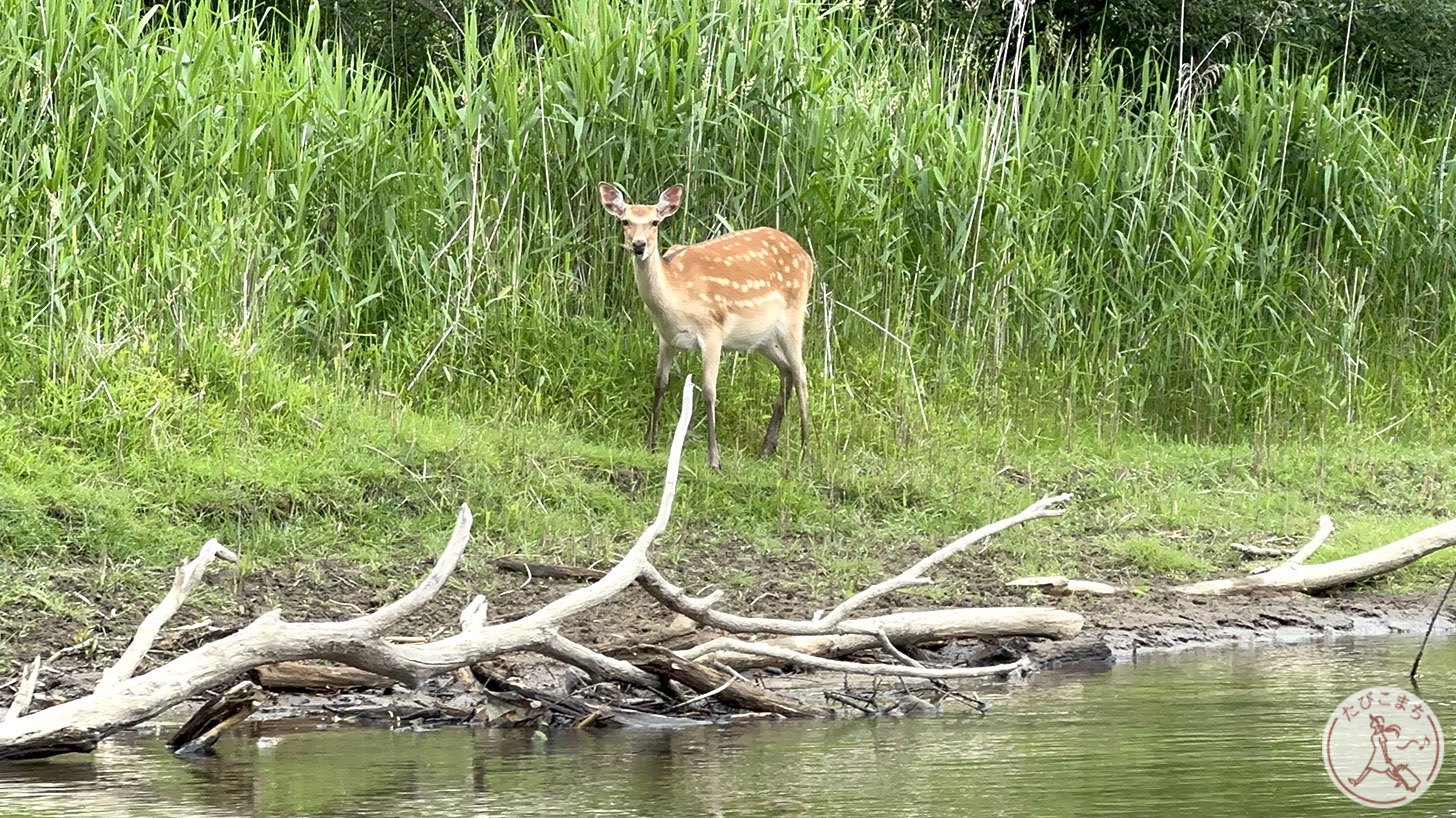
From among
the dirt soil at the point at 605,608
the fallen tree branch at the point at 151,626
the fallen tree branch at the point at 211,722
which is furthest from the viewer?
the dirt soil at the point at 605,608

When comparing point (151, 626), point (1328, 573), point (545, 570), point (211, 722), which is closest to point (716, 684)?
point (211, 722)

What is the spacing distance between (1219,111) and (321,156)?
556cm

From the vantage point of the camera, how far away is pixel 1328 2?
16.3m

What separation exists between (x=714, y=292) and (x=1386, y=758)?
16.4 ft

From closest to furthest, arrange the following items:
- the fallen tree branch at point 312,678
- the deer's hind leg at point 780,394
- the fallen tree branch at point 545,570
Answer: the fallen tree branch at point 312,678
the fallen tree branch at point 545,570
the deer's hind leg at point 780,394

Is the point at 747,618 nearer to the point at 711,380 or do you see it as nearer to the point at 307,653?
the point at 307,653

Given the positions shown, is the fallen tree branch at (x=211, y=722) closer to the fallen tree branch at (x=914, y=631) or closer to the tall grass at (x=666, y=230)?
the fallen tree branch at (x=914, y=631)

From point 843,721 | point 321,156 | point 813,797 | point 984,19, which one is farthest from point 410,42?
point 813,797

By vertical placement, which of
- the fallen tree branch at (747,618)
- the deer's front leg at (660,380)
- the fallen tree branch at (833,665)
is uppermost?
the fallen tree branch at (747,618)

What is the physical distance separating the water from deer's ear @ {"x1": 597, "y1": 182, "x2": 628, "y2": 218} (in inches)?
149

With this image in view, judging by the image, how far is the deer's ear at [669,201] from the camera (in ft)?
32.0

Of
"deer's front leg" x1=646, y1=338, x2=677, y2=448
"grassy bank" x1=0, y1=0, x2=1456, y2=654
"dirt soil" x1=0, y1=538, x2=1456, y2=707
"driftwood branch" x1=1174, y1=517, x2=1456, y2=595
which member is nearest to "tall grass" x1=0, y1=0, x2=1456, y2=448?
"grassy bank" x1=0, y1=0, x2=1456, y2=654

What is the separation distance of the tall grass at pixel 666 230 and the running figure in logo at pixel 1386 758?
15.5 ft

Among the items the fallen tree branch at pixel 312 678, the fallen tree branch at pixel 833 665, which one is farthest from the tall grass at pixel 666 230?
the fallen tree branch at pixel 833 665
